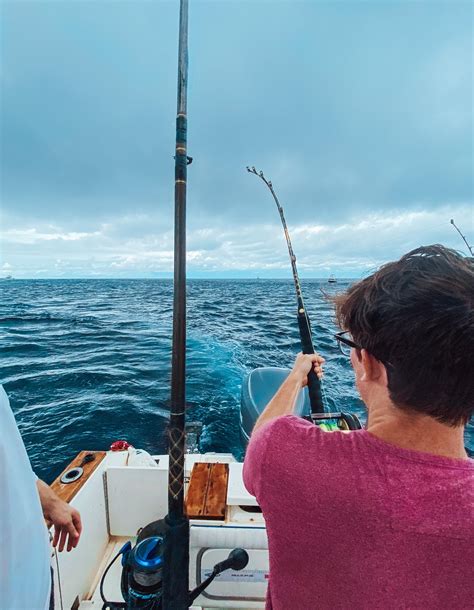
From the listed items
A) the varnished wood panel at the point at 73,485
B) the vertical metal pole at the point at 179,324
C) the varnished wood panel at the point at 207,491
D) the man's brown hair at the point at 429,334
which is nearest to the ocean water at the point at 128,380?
the man's brown hair at the point at 429,334

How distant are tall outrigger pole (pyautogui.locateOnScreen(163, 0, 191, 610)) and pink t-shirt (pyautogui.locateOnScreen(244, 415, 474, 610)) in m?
0.87

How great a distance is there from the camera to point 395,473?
0.70 meters

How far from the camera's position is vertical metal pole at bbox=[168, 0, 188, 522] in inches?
61.7

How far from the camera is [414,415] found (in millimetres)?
759

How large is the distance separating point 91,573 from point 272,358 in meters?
8.00

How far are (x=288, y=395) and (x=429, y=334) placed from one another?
1.70ft

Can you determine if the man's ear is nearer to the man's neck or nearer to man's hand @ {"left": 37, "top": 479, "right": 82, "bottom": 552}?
the man's neck

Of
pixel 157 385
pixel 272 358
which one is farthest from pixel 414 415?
pixel 272 358

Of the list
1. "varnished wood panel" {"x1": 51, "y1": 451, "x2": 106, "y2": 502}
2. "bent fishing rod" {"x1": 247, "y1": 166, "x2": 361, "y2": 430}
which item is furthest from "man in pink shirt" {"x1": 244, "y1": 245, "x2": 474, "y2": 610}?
"varnished wood panel" {"x1": 51, "y1": 451, "x2": 106, "y2": 502}

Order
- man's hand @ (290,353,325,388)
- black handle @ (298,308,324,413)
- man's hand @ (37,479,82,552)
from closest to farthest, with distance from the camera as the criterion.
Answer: man's hand @ (290,353,325,388) < man's hand @ (37,479,82,552) < black handle @ (298,308,324,413)

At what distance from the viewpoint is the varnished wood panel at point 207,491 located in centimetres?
233

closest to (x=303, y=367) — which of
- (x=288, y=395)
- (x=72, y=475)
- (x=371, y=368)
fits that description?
(x=288, y=395)

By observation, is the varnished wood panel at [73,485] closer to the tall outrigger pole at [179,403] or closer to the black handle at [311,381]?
the tall outrigger pole at [179,403]

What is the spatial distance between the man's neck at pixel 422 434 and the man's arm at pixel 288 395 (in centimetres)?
32
